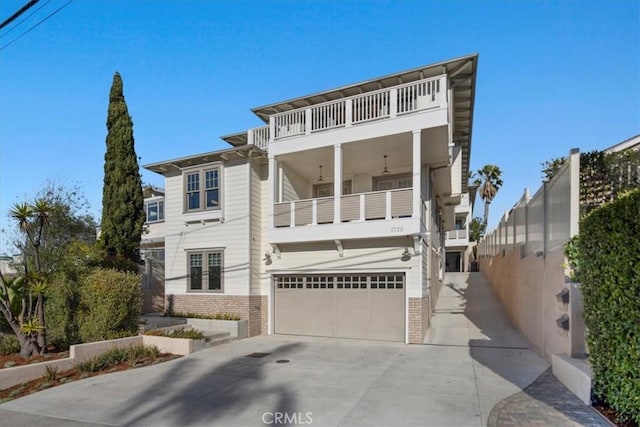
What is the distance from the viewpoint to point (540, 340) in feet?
31.6

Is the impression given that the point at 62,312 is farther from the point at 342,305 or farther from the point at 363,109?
the point at 363,109

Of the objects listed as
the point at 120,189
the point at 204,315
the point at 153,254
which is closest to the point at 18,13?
the point at 120,189

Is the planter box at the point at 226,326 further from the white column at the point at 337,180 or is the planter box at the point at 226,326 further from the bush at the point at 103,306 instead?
the white column at the point at 337,180

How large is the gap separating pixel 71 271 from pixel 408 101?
11.1 metres

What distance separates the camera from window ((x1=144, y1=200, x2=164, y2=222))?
68.7 ft

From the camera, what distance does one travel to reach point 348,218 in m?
12.5

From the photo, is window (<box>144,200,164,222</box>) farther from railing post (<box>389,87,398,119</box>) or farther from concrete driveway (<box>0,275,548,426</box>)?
railing post (<box>389,87,398,119</box>)

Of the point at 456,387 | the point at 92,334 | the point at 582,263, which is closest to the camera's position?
the point at 582,263

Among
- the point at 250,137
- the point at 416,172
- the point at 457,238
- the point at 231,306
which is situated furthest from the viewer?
the point at 457,238

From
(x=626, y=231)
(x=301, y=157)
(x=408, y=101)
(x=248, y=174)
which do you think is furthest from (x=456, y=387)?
(x=248, y=174)

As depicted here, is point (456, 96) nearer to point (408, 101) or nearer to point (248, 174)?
point (408, 101)

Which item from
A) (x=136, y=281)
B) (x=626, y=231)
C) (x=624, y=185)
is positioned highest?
(x=624, y=185)

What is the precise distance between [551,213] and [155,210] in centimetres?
1897

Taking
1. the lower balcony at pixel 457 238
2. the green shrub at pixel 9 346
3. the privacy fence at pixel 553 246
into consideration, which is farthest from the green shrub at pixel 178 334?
the lower balcony at pixel 457 238
